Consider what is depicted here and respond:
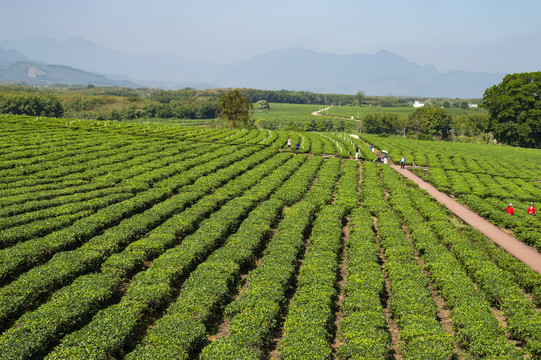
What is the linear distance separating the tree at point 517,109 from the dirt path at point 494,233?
64.6 meters

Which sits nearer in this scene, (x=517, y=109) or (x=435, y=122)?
(x=517, y=109)

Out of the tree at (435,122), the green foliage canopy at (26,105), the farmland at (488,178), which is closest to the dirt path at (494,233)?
the farmland at (488,178)

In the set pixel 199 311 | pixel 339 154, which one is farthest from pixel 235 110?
pixel 199 311

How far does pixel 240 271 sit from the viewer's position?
20453 millimetres

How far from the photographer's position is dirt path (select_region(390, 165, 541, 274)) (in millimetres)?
23922

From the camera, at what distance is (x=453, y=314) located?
623 inches

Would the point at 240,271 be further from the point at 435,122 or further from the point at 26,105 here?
the point at 26,105

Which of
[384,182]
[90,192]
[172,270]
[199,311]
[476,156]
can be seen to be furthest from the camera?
[476,156]

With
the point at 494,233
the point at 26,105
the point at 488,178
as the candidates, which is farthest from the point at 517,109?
the point at 26,105

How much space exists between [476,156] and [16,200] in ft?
224

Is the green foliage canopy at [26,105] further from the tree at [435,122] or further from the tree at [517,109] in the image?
the tree at [517,109]

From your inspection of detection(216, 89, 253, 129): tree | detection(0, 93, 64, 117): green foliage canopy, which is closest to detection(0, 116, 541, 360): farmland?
detection(216, 89, 253, 129): tree

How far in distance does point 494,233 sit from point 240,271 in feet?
69.6

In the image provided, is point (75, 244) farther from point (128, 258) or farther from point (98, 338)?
point (98, 338)
